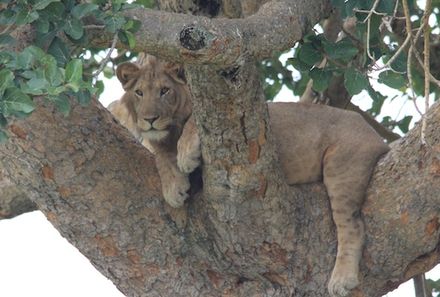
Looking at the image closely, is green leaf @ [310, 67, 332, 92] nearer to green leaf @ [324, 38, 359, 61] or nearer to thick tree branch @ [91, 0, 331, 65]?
green leaf @ [324, 38, 359, 61]

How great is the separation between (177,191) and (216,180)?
301mm

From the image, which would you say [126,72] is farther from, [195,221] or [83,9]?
[83,9]

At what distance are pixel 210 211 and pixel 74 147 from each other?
2.44 feet

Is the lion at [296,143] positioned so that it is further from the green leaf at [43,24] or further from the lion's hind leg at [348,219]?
the green leaf at [43,24]

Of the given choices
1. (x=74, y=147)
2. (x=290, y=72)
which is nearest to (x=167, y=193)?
(x=74, y=147)

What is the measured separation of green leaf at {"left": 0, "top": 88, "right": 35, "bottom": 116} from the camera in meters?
3.80

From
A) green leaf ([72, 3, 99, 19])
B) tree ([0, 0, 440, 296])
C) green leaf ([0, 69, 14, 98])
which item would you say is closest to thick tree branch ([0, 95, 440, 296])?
tree ([0, 0, 440, 296])

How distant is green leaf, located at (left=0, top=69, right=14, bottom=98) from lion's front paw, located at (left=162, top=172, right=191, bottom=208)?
1439mm

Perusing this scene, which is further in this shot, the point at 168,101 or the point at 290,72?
the point at 290,72

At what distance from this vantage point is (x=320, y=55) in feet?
16.7

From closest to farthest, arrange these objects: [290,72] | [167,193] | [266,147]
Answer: [266,147] → [167,193] → [290,72]

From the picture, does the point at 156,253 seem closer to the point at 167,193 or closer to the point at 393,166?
the point at 167,193

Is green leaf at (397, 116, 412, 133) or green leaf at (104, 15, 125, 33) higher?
green leaf at (397, 116, 412, 133)

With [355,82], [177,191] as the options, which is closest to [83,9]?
[177,191]
